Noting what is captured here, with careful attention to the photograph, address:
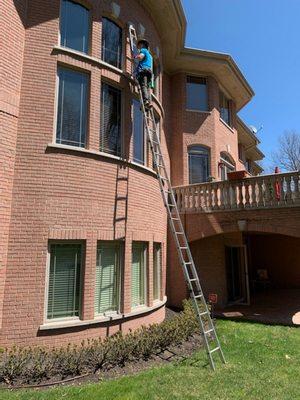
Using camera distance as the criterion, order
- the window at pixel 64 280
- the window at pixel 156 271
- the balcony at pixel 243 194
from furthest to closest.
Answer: the balcony at pixel 243 194 → the window at pixel 156 271 → the window at pixel 64 280

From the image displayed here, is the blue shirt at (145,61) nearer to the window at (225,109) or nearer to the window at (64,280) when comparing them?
the window at (64,280)

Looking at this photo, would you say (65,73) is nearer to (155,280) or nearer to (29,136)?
(29,136)

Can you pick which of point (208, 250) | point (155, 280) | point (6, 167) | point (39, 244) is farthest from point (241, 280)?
point (6, 167)

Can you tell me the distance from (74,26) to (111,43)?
1.31m

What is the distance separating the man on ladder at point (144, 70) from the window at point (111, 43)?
584 millimetres

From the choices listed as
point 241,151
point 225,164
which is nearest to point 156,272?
point 225,164

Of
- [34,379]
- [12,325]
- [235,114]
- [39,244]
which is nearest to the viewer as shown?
[34,379]

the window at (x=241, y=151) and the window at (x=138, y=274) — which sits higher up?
the window at (x=241, y=151)

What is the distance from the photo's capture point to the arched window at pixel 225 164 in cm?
1747

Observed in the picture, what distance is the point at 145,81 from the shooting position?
427 inches

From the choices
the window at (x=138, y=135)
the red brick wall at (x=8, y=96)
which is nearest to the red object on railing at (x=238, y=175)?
the window at (x=138, y=135)

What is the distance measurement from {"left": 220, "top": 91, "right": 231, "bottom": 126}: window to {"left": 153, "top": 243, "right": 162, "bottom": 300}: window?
9423 mm

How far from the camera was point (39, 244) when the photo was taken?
8.16 metres

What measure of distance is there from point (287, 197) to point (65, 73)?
26.4ft
